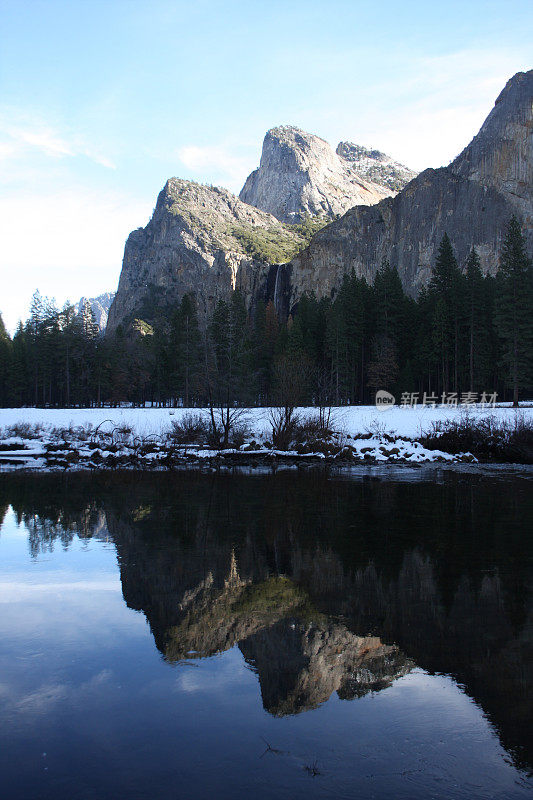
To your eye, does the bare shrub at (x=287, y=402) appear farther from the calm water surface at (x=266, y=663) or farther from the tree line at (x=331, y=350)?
the calm water surface at (x=266, y=663)

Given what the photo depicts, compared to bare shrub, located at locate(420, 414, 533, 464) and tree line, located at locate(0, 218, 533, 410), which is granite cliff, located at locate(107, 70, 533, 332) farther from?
bare shrub, located at locate(420, 414, 533, 464)

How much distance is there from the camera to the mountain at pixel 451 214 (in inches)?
4353

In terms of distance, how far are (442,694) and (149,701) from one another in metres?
2.75

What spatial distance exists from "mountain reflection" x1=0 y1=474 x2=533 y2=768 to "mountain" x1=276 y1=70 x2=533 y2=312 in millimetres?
105519

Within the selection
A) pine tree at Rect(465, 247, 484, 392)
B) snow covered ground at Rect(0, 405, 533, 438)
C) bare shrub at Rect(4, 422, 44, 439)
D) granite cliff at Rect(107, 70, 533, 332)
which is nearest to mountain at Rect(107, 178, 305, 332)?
granite cliff at Rect(107, 70, 533, 332)

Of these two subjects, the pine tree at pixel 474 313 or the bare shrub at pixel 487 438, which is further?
the pine tree at pixel 474 313

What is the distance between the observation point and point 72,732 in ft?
15.0

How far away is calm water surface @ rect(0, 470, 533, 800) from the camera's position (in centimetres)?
404

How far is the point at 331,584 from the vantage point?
28.1ft

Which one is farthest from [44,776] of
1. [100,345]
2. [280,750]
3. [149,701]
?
[100,345]

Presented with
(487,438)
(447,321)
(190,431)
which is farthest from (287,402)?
(447,321)

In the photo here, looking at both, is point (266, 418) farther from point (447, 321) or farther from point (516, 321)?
point (447, 321)

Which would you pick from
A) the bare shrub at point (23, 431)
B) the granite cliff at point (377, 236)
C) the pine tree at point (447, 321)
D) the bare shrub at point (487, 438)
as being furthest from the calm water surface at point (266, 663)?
the granite cliff at point (377, 236)

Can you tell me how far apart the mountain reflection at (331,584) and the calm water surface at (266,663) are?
0.12ft
